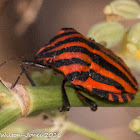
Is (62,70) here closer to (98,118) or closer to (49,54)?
(49,54)

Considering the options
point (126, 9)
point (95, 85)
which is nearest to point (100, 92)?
point (95, 85)

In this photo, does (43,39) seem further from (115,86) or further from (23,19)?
(115,86)

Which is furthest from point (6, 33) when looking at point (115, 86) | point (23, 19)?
point (115, 86)

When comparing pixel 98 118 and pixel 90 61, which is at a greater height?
pixel 90 61

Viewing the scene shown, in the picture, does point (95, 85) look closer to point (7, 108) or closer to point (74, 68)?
point (74, 68)

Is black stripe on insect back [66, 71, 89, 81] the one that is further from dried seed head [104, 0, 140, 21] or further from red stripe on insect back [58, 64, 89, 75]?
dried seed head [104, 0, 140, 21]

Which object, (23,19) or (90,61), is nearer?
(90,61)

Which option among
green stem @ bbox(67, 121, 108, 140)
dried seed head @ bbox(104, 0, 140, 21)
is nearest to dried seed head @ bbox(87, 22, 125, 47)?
dried seed head @ bbox(104, 0, 140, 21)

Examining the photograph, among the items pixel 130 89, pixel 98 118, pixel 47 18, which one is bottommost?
pixel 98 118

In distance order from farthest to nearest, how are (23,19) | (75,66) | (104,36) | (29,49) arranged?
(23,19), (29,49), (104,36), (75,66)

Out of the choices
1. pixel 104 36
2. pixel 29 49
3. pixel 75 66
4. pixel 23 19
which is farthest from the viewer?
pixel 23 19
